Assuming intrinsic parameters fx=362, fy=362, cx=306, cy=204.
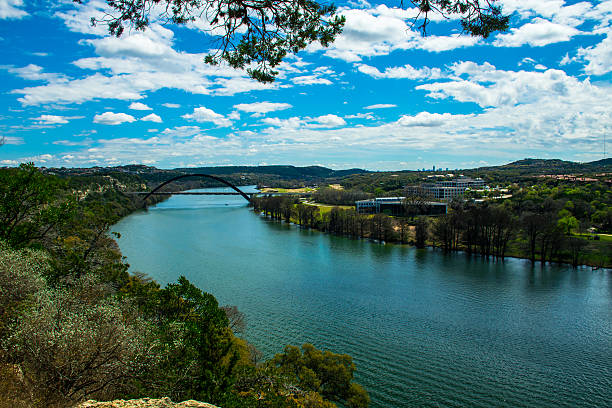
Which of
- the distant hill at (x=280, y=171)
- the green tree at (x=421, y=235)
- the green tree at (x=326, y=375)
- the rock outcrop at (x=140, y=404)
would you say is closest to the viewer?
the rock outcrop at (x=140, y=404)

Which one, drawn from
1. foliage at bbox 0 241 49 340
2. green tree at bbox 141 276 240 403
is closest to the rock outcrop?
green tree at bbox 141 276 240 403

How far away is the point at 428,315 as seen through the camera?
12648 millimetres

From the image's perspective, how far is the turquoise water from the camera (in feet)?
28.0

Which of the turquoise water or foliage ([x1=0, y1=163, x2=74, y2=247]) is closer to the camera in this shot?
foliage ([x1=0, y1=163, x2=74, y2=247])

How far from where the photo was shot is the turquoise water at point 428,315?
336 inches

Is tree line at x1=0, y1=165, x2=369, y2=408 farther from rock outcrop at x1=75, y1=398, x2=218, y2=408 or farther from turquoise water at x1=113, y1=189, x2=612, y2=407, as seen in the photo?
turquoise water at x1=113, y1=189, x2=612, y2=407

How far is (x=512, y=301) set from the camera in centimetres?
1420

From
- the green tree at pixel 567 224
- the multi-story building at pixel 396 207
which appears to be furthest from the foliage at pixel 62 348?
the multi-story building at pixel 396 207

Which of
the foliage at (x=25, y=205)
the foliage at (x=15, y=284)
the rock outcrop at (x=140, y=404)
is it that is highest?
the foliage at (x=25, y=205)

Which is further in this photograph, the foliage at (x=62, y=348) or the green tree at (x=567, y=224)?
the green tree at (x=567, y=224)

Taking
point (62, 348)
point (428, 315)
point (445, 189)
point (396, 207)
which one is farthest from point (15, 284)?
point (445, 189)

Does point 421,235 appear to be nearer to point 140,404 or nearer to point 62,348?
point 62,348

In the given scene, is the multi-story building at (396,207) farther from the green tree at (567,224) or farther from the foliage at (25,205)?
the foliage at (25,205)

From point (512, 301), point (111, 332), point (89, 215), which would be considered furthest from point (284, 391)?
point (512, 301)
